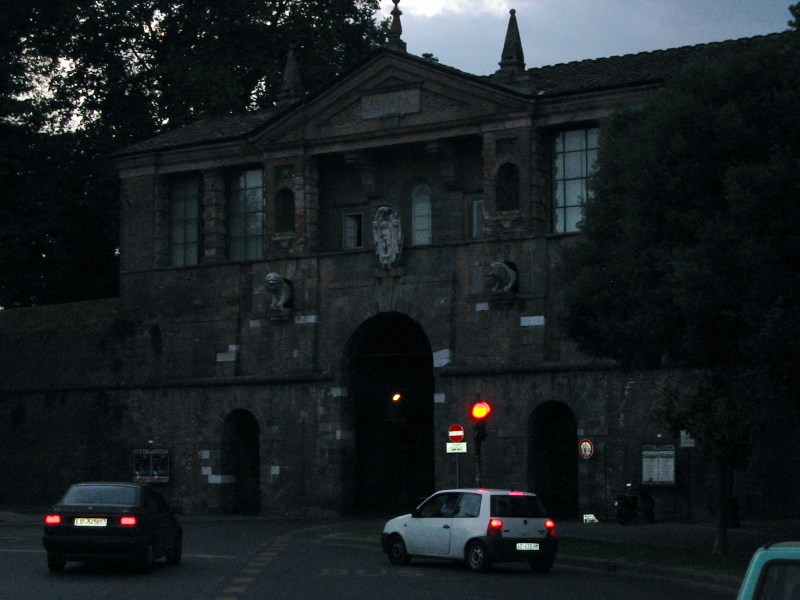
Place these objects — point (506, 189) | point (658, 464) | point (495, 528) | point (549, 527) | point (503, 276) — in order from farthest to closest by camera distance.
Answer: point (506, 189) → point (503, 276) → point (658, 464) → point (549, 527) → point (495, 528)

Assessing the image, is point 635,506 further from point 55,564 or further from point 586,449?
point 55,564

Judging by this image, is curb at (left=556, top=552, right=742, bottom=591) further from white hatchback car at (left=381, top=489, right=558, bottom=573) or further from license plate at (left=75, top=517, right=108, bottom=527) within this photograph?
license plate at (left=75, top=517, right=108, bottom=527)

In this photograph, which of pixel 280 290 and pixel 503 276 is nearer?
pixel 503 276

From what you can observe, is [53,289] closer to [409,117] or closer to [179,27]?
[179,27]

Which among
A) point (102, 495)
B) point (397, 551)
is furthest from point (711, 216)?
point (102, 495)

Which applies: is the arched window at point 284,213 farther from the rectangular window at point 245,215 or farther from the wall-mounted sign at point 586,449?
the wall-mounted sign at point 586,449

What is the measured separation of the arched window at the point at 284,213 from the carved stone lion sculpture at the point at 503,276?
7.74 m

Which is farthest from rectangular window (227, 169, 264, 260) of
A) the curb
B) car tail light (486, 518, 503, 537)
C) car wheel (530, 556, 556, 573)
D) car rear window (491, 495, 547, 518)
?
car tail light (486, 518, 503, 537)

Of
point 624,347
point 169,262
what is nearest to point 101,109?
point 169,262

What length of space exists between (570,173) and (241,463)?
14129mm

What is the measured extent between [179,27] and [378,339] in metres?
20.6

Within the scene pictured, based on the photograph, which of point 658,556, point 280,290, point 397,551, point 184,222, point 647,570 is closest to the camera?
point 647,570

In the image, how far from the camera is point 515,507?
84.6 feet

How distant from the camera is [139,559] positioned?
23422 mm
